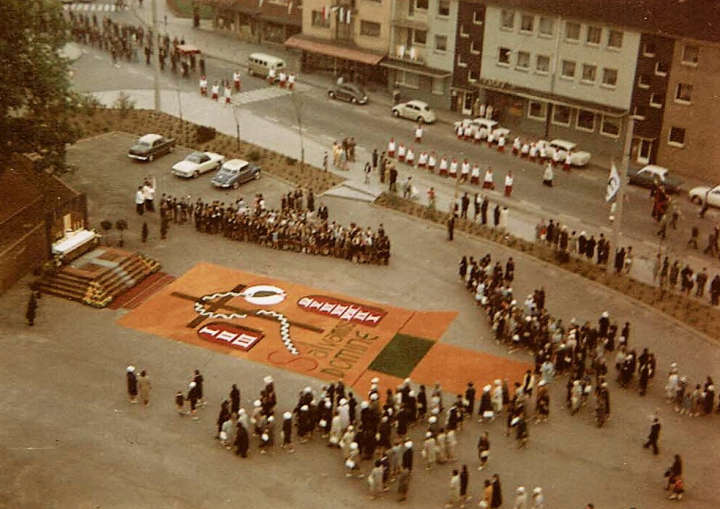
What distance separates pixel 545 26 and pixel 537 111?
6.35m

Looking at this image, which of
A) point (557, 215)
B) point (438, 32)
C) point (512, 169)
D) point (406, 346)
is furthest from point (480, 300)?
point (438, 32)

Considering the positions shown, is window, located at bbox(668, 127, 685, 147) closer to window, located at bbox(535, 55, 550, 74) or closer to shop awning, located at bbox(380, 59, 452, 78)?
window, located at bbox(535, 55, 550, 74)

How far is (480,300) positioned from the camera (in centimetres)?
4422

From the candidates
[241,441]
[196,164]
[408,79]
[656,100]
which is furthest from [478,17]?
[241,441]

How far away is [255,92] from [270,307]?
116 ft

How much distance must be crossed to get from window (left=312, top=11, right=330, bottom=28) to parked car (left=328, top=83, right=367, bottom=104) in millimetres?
7828

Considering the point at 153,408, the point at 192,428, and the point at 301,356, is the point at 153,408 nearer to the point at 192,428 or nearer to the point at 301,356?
the point at 192,428

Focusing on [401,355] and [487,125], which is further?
[487,125]

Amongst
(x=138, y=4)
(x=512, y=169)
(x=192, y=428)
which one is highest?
(x=138, y=4)

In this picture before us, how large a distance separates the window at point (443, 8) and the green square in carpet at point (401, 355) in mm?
38885

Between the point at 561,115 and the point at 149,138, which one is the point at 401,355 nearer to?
the point at 149,138

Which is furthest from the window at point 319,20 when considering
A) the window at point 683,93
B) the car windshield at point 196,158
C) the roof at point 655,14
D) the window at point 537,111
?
the window at point 683,93

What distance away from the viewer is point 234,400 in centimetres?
3475

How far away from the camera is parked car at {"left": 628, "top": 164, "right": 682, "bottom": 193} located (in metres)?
59.8
